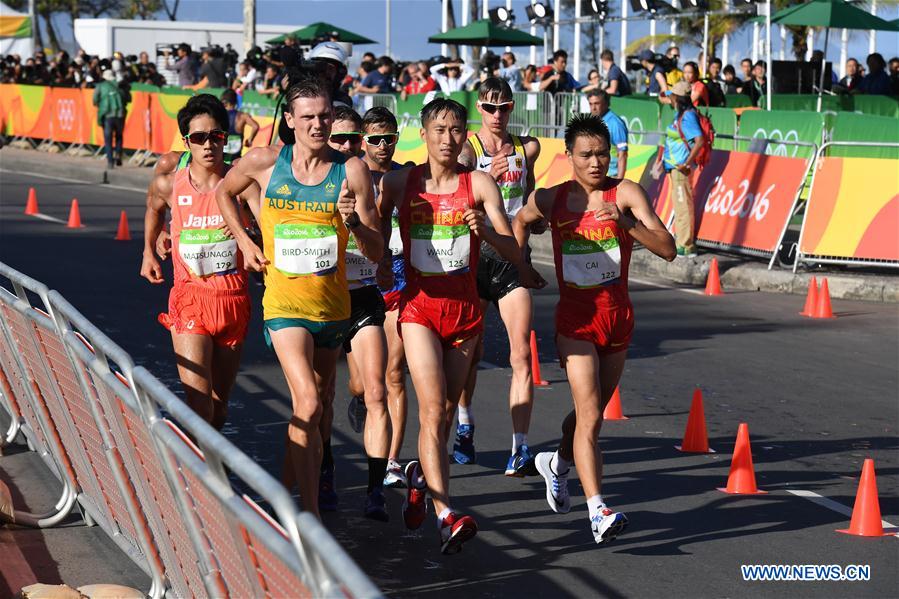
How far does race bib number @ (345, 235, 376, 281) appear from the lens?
7242mm

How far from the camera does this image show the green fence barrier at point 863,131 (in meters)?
19.1

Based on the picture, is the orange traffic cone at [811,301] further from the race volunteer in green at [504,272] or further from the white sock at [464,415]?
the white sock at [464,415]

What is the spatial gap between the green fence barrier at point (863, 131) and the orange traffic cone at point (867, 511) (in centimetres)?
1275

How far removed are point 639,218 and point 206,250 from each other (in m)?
2.06

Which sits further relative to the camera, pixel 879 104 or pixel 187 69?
pixel 187 69

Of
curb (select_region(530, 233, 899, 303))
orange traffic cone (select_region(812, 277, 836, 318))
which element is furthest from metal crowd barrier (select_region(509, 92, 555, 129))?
orange traffic cone (select_region(812, 277, 836, 318))

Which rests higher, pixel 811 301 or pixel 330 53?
pixel 330 53

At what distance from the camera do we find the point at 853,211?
15883 millimetres

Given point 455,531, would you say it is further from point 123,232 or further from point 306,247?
point 123,232

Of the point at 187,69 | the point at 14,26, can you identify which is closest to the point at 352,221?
the point at 187,69

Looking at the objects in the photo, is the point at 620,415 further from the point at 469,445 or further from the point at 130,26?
the point at 130,26

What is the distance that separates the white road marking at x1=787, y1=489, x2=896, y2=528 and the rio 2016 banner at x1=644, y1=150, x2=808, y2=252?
8.87 m

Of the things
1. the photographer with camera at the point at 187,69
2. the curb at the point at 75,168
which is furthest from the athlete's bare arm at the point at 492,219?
the photographer with camera at the point at 187,69

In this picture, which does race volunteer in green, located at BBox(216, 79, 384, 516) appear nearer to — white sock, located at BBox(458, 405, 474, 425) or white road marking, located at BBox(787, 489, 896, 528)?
white sock, located at BBox(458, 405, 474, 425)
